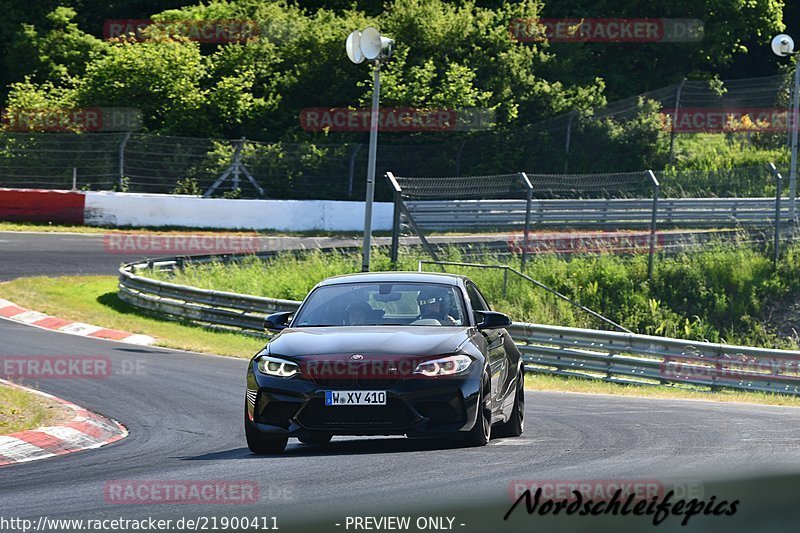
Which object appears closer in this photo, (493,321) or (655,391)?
(493,321)

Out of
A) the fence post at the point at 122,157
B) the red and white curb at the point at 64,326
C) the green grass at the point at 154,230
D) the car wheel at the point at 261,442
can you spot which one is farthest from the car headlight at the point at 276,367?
the fence post at the point at 122,157

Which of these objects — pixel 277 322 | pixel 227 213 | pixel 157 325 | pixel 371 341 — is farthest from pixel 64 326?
pixel 371 341

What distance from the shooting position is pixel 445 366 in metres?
8.33

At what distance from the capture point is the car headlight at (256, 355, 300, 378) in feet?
27.3

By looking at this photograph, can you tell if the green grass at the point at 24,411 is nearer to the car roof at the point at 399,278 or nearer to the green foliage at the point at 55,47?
the car roof at the point at 399,278

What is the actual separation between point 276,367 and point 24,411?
372cm

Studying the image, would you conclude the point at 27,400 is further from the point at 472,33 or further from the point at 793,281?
the point at 472,33

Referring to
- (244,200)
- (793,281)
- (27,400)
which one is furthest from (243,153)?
(27,400)

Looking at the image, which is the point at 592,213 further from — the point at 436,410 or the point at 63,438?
the point at 436,410

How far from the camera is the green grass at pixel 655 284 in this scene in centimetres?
2381

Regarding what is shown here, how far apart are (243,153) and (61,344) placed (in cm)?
1731

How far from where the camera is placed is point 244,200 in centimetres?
3306

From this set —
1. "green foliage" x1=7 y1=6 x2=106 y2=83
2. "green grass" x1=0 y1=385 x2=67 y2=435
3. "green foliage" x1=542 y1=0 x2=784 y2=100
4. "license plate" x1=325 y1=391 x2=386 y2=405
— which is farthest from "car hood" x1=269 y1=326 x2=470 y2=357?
"green foliage" x1=7 y1=6 x2=106 y2=83

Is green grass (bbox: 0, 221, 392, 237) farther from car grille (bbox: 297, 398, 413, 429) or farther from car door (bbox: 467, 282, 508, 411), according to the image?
car grille (bbox: 297, 398, 413, 429)
